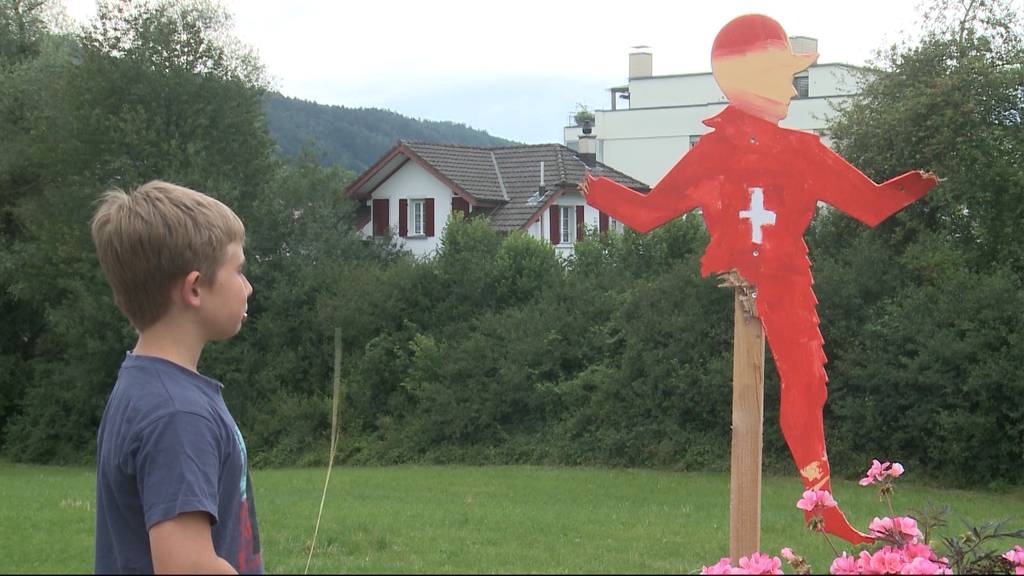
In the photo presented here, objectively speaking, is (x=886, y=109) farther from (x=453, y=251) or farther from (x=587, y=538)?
(x=587, y=538)

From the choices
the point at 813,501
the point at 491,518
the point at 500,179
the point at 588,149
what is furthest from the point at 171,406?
the point at 588,149

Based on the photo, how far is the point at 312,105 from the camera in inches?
2515

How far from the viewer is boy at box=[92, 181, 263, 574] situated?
187 centimetres

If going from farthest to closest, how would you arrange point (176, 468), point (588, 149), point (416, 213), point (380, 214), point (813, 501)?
point (588, 149), point (380, 214), point (416, 213), point (813, 501), point (176, 468)

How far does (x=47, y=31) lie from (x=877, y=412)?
20594mm

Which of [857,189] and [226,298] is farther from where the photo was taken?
[857,189]

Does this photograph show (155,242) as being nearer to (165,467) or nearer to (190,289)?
(190,289)

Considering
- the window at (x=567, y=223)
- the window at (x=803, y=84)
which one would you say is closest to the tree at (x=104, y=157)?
the window at (x=567, y=223)

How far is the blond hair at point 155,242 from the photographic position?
1.92 meters

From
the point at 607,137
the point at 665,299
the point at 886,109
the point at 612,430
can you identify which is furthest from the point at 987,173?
the point at 607,137

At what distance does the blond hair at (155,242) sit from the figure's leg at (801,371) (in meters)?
3.88

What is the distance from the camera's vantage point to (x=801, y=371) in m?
5.57

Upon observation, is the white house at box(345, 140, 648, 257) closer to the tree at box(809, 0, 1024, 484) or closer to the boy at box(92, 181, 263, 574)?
the tree at box(809, 0, 1024, 484)

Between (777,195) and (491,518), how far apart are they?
591cm
